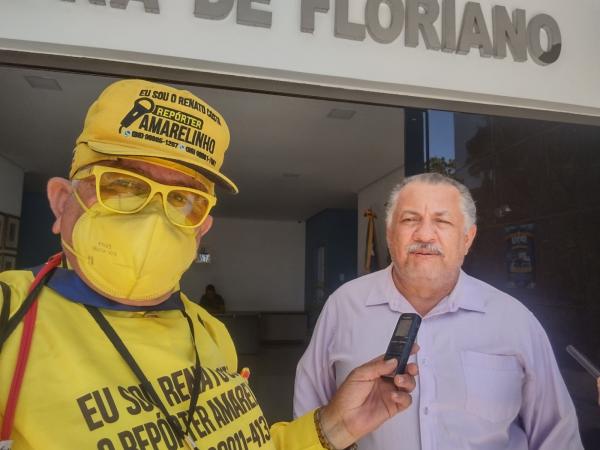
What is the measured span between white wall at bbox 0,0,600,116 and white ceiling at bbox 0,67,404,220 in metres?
0.22

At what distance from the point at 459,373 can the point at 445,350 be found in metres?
0.10

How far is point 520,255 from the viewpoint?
228cm

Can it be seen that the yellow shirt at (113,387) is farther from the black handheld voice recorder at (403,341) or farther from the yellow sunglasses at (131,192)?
the black handheld voice recorder at (403,341)

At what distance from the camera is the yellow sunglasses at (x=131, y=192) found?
89cm

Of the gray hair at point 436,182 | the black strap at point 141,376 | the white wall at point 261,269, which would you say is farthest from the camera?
the white wall at point 261,269

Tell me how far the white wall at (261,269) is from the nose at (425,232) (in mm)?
6588

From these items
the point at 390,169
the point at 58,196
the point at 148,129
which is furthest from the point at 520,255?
the point at 58,196

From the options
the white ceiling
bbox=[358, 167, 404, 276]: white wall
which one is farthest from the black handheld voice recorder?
bbox=[358, 167, 404, 276]: white wall

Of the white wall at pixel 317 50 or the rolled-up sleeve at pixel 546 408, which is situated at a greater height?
Answer: the white wall at pixel 317 50

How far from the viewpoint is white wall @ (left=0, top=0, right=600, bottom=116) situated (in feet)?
5.71

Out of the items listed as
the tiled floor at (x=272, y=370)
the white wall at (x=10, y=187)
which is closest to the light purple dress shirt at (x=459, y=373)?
the tiled floor at (x=272, y=370)

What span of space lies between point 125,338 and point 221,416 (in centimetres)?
25

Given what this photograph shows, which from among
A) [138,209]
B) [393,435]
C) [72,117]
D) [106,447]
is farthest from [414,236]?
[72,117]

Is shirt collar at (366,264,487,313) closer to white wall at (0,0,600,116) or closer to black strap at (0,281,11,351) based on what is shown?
white wall at (0,0,600,116)
